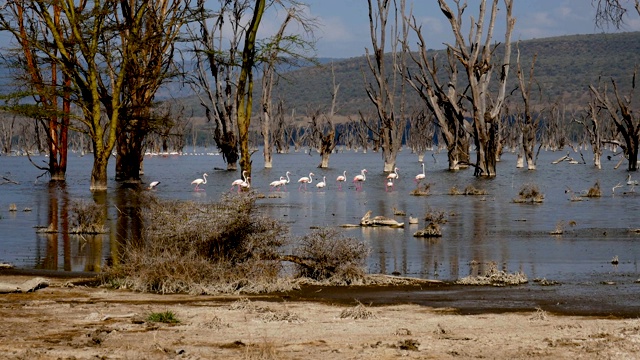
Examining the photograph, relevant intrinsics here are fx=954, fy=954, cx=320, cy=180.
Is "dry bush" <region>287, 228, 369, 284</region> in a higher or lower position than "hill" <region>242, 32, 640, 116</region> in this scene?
lower

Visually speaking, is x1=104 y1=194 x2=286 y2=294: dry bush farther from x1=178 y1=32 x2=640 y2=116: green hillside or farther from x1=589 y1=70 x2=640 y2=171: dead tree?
x1=178 y1=32 x2=640 y2=116: green hillside

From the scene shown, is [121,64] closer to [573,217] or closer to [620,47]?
[573,217]

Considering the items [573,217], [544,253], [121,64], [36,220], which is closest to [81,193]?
[121,64]

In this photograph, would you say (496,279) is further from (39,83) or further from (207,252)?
(39,83)

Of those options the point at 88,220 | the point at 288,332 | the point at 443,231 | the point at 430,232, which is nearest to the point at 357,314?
the point at 288,332

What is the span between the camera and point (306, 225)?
2305 cm

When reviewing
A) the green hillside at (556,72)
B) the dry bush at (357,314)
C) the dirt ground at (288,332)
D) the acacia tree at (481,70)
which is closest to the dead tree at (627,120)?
the acacia tree at (481,70)

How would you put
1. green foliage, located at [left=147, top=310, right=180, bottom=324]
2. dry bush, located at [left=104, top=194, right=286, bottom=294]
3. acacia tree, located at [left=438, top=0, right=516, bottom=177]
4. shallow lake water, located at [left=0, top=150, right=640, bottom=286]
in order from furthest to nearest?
acacia tree, located at [left=438, top=0, right=516, bottom=177], shallow lake water, located at [left=0, top=150, right=640, bottom=286], dry bush, located at [left=104, top=194, right=286, bottom=294], green foliage, located at [left=147, top=310, right=180, bottom=324]

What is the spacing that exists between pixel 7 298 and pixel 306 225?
12019 millimetres

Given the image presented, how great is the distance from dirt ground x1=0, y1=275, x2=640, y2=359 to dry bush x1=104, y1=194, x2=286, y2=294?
36.8 inches

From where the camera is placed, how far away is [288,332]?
9391 millimetres

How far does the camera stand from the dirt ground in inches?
330

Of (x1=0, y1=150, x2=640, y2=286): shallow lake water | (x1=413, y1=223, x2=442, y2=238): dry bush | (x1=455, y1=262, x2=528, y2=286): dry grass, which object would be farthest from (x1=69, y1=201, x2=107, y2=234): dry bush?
(x1=455, y1=262, x2=528, y2=286): dry grass

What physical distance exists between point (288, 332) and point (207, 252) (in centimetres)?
365
